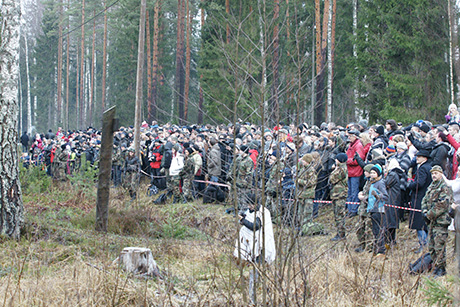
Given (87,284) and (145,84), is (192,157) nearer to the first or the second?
(87,284)

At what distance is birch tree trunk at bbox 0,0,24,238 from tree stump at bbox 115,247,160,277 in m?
2.24

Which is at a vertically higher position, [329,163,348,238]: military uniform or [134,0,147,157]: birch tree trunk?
[134,0,147,157]: birch tree trunk

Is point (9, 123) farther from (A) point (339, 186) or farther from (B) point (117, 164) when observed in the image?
(B) point (117, 164)

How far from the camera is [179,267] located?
692 centimetres

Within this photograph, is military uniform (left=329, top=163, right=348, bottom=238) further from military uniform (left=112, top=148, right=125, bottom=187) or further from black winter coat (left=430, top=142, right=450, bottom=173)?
military uniform (left=112, top=148, right=125, bottom=187)

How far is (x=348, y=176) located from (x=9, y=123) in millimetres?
6473

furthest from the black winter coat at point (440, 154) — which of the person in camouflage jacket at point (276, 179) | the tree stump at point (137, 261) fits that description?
the tree stump at point (137, 261)

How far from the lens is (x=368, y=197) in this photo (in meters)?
8.14

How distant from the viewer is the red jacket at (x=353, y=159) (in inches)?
386

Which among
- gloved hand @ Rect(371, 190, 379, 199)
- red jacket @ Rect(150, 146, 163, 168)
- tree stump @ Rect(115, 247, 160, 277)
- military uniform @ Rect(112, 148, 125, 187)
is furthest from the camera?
military uniform @ Rect(112, 148, 125, 187)

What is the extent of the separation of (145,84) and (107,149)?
105 feet

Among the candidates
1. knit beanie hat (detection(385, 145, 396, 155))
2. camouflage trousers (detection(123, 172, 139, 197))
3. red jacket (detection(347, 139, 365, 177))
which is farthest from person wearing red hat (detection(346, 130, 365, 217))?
camouflage trousers (detection(123, 172, 139, 197))

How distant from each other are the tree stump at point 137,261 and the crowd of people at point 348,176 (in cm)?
101

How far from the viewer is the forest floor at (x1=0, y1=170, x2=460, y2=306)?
15.0ft
